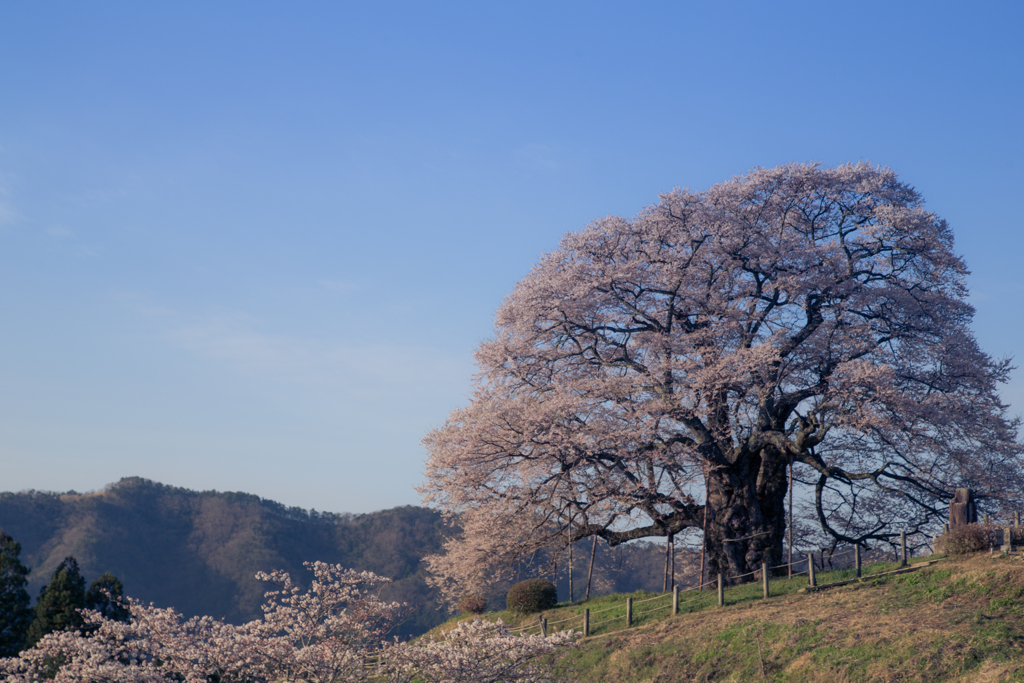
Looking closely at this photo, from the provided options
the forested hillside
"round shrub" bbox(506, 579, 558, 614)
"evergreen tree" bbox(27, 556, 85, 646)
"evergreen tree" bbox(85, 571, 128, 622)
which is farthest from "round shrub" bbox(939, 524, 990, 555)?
Answer: the forested hillside

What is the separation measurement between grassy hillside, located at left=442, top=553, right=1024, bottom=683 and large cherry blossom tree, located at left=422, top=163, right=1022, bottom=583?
169 inches

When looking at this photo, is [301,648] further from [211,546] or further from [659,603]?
[211,546]

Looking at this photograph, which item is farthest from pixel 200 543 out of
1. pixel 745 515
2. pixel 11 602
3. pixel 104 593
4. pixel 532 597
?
pixel 745 515

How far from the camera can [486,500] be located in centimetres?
2584

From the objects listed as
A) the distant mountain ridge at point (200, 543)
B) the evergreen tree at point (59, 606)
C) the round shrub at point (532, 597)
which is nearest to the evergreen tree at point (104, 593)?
the evergreen tree at point (59, 606)

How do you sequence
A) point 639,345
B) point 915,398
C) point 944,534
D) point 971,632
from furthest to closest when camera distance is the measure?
point 639,345
point 915,398
point 944,534
point 971,632

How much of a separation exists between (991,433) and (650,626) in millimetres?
12395

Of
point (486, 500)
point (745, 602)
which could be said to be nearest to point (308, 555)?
point (486, 500)

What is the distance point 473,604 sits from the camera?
1209 inches

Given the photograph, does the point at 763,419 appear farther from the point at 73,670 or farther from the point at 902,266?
the point at 73,670

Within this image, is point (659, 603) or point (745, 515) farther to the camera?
point (745, 515)

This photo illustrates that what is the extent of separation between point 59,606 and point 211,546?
6192 centimetres

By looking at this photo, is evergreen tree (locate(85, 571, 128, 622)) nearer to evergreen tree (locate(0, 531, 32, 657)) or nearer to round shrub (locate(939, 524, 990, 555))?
evergreen tree (locate(0, 531, 32, 657))

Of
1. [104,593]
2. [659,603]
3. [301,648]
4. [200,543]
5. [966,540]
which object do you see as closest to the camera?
[301,648]
